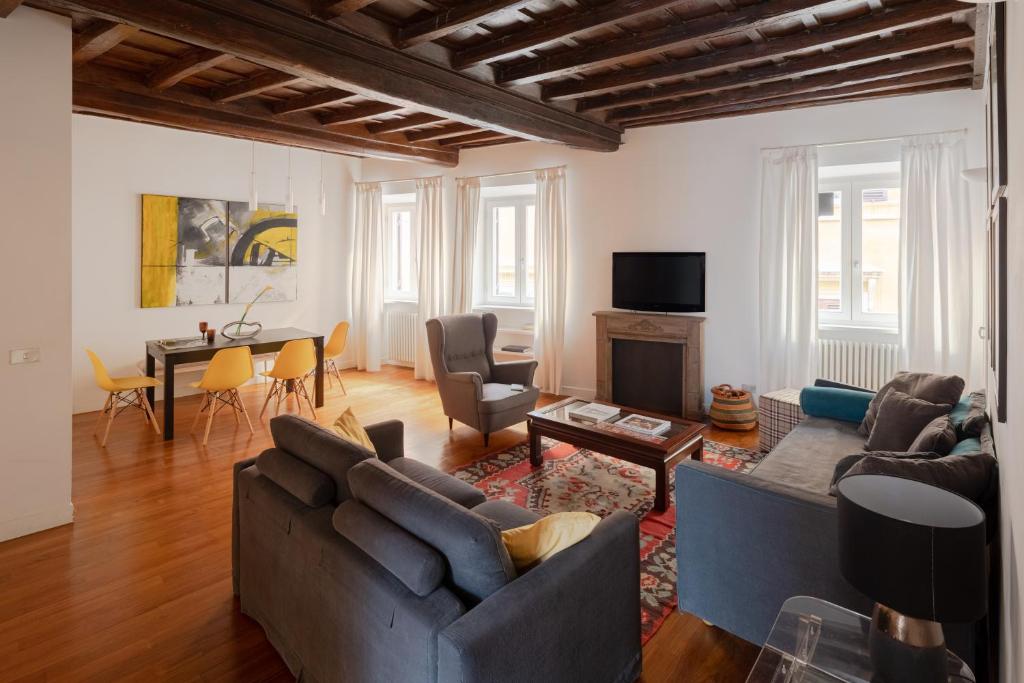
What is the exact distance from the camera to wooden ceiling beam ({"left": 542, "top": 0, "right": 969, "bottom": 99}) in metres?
3.02

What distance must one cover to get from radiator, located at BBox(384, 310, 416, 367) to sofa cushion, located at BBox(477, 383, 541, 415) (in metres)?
3.08

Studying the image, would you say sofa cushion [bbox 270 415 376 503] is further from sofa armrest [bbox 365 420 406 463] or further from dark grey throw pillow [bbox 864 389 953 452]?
dark grey throw pillow [bbox 864 389 953 452]

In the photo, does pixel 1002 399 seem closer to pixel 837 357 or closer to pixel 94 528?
pixel 837 357

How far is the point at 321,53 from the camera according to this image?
10.3 ft

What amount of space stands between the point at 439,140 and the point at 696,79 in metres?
3.31

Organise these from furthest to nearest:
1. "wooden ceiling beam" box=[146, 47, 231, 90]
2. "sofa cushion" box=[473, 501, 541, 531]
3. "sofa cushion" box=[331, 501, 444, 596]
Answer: "wooden ceiling beam" box=[146, 47, 231, 90], "sofa cushion" box=[473, 501, 541, 531], "sofa cushion" box=[331, 501, 444, 596]

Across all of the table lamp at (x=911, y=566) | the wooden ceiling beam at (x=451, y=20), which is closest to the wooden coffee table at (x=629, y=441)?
the table lamp at (x=911, y=566)

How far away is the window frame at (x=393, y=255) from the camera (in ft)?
26.8

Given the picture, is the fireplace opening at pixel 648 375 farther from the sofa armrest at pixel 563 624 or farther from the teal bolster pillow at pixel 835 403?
the sofa armrest at pixel 563 624

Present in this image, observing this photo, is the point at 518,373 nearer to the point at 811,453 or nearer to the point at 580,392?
the point at 580,392

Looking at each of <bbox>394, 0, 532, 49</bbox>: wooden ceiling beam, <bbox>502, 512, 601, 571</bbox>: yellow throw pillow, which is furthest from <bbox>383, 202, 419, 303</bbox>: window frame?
<bbox>502, 512, 601, 571</bbox>: yellow throw pillow

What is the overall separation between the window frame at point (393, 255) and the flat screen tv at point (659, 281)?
3.22m

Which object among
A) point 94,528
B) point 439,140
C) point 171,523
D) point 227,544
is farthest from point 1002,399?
point 439,140

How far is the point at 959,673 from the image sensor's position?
1.46 meters
